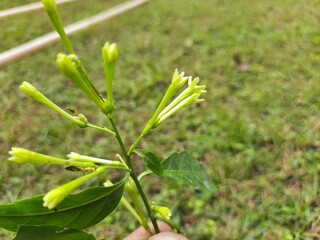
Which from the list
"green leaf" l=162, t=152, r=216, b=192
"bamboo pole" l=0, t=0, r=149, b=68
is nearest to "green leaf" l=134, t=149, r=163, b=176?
"green leaf" l=162, t=152, r=216, b=192

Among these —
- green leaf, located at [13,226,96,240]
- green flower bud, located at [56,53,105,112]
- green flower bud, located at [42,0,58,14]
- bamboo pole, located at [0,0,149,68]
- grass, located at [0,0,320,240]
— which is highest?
green flower bud, located at [42,0,58,14]

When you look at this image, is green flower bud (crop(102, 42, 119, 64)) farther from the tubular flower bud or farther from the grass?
the grass

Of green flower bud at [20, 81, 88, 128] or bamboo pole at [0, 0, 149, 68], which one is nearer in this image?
green flower bud at [20, 81, 88, 128]

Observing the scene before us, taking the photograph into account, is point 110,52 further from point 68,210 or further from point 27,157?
point 68,210

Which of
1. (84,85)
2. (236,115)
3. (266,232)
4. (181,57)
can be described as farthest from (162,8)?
(84,85)

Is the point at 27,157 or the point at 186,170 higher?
the point at 27,157

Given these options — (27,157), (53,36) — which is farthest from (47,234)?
(53,36)
